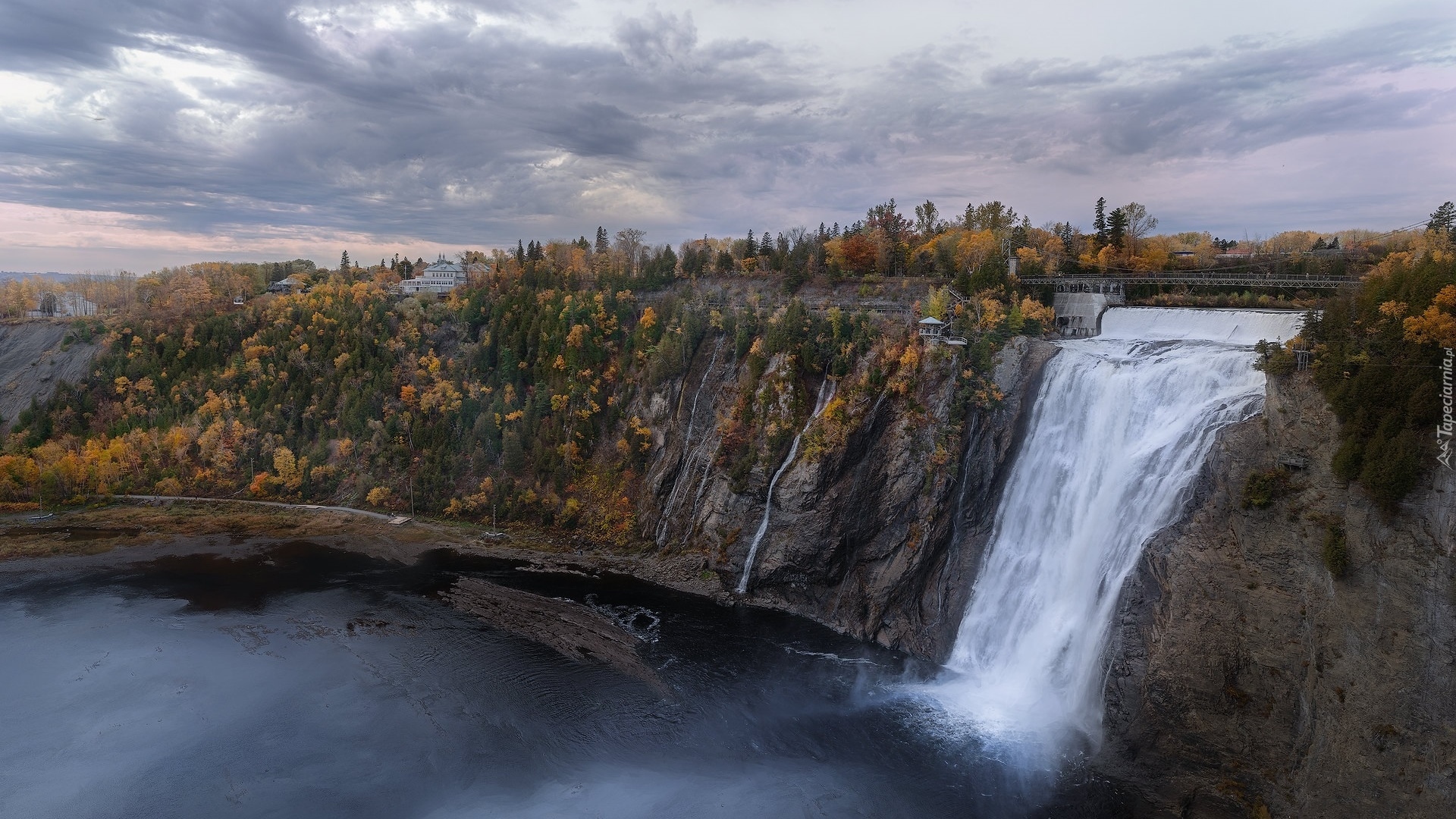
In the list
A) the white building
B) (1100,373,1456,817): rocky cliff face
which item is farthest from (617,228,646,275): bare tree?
(1100,373,1456,817): rocky cliff face

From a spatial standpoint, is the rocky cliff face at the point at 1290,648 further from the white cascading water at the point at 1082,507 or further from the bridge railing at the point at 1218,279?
the bridge railing at the point at 1218,279

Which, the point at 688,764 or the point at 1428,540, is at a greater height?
the point at 1428,540

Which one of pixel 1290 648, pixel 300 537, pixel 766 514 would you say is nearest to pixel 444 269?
pixel 300 537

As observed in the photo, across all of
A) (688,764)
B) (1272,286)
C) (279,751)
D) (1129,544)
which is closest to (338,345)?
(279,751)

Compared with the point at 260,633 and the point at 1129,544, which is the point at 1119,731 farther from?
the point at 260,633

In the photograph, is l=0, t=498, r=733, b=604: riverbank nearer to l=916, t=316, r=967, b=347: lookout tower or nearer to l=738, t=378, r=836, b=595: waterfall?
l=738, t=378, r=836, b=595: waterfall

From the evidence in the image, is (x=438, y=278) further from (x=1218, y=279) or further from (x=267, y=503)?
(x=1218, y=279)

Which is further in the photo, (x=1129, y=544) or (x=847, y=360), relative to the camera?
(x=847, y=360)

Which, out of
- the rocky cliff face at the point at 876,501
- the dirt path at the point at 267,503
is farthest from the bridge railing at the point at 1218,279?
the dirt path at the point at 267,503
